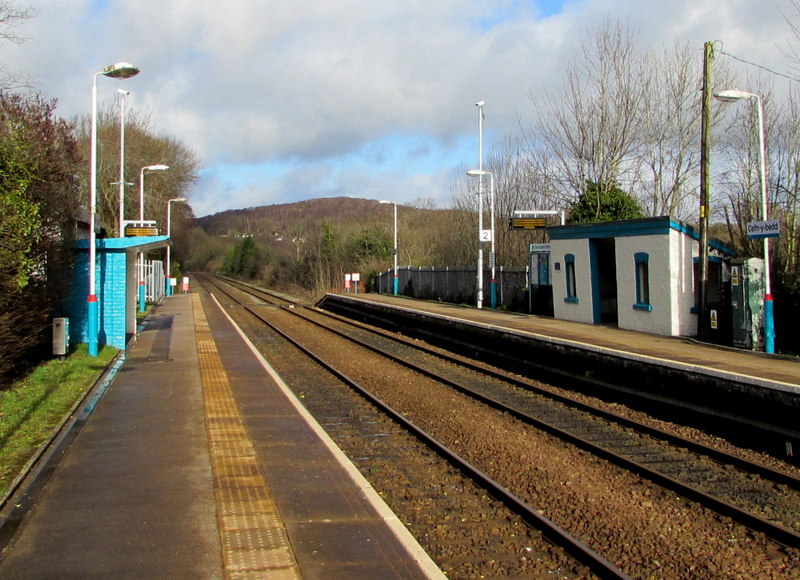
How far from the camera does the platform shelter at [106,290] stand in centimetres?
1727

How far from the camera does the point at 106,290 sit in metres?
18.1

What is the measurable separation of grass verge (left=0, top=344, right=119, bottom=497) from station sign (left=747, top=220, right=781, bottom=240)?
12.6 meters

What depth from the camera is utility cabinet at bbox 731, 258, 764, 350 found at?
15.2m

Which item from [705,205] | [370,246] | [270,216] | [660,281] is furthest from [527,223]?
[270,216]

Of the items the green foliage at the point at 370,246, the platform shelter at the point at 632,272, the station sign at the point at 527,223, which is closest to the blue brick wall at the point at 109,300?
the platform shelter at the point at 632,272

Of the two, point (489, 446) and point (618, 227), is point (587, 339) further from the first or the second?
point (489, 446)

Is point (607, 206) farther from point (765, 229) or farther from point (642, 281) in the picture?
point (765, 229)

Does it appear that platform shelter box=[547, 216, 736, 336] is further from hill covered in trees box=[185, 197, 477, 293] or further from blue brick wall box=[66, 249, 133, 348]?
hill covered in trees box=[185, 197, 477, 293]

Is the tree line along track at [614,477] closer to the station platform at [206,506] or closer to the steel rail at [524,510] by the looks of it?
the steel rail at [524,510]

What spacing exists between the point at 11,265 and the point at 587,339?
11.3m

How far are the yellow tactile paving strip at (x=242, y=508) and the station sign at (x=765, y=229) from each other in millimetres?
10524

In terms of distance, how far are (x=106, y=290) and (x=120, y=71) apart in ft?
18.5

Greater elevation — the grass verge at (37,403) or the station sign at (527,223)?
the station sign at (527,223)

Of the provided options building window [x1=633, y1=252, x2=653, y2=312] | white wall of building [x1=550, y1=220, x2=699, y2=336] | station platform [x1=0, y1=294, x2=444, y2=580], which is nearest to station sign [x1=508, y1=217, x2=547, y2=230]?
white wall of building [x1=550, y1=220, x2=699, y2=336]
